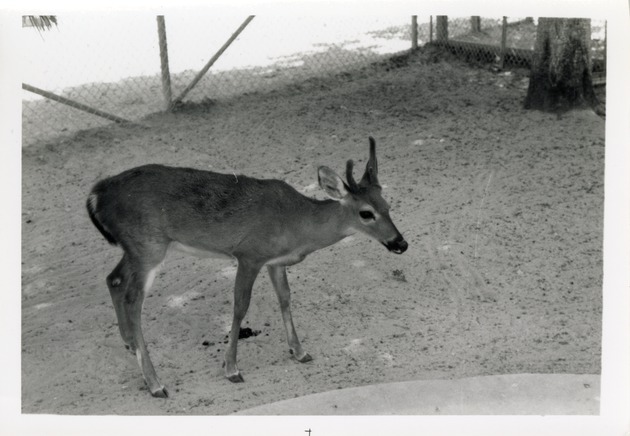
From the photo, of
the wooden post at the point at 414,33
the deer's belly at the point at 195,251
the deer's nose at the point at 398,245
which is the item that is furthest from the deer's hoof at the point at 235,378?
the wooden post at the point at 414,33

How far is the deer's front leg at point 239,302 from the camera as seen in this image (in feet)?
21.7

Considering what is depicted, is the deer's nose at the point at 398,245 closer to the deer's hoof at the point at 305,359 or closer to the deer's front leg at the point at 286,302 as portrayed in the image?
the deer's front leg at the point at 286,302

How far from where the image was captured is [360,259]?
8.03 metres

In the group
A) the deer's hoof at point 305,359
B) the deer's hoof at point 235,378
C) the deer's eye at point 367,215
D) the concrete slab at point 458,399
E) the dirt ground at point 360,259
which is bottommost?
the concrete slab at point 458,399

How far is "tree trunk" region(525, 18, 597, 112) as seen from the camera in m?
9.54

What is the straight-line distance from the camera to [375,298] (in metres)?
7.57

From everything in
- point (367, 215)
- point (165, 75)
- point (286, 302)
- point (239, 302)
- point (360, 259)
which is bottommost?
point (360, 259)

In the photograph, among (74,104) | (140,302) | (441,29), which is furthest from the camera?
(441,29)

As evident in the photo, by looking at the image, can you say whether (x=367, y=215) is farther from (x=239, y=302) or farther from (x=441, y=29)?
(x=441, y=29)

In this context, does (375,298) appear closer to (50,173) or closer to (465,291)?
(465,291)

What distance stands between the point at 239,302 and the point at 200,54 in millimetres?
3709

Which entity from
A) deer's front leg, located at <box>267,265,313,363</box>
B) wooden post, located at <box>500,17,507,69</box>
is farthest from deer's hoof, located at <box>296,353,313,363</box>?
wooden post, located at <box>500,17,507,69</box>

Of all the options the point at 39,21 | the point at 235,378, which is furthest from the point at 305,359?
the point at 39,21

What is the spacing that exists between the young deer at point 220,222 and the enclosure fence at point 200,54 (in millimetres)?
1649
